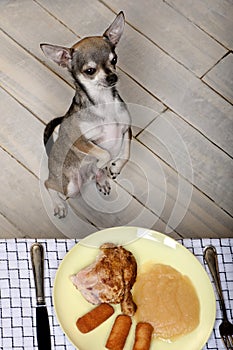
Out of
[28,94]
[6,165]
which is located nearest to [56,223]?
[6,165]

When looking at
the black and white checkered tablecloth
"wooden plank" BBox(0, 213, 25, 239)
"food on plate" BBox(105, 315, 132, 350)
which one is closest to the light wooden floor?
"wooden plank" BBox(0, 213, 25, 239)

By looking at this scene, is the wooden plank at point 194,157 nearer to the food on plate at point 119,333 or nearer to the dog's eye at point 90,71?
the dog's eye at point 90,71

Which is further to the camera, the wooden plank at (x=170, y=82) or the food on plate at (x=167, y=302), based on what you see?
the wooden plank at (x=170, y=82)

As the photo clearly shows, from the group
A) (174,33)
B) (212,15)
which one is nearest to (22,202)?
(174,33)

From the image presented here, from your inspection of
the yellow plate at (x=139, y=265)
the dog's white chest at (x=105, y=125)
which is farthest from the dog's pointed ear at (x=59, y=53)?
the yellow plate at (x=139, y=265)

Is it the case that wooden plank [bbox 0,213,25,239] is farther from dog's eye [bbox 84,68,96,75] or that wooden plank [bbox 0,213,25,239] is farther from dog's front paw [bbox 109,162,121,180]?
dog's eye [bbox 84,68,96,75]

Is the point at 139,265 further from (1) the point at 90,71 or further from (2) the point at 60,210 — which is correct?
(1) the point at 90,71
